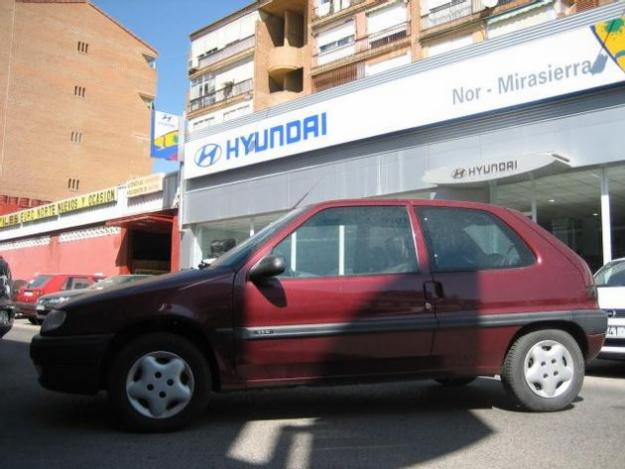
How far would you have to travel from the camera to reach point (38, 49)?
1962 inches

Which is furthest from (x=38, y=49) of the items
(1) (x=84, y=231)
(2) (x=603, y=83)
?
(2) (x=603, y=83)

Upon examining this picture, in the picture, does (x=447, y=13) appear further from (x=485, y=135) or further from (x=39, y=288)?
(x=39, y=288)

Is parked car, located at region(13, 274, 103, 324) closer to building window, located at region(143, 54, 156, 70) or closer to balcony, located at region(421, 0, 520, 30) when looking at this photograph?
balcony, located at region(421, 0, 520, 30)

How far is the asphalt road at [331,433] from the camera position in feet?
12.6

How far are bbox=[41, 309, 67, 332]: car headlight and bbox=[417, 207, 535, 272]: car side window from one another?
109 inches

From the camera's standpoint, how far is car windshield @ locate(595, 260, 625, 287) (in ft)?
25.9

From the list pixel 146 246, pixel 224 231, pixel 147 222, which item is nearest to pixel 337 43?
pixel 146 246

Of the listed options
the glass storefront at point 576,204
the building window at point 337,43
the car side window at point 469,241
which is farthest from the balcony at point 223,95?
the car side window at point 469,241

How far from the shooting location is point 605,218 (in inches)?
506

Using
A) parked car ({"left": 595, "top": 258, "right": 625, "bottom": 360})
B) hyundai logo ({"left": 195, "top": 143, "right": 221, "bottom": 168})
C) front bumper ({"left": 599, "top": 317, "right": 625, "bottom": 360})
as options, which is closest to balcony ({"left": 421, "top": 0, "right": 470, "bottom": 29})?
hyundai logo ({"left": 195, "top": 143, "right": 221, "bottom": 168})

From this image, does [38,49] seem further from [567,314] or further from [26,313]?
[567,314]

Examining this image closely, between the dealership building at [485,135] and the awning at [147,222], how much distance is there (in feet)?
16.6

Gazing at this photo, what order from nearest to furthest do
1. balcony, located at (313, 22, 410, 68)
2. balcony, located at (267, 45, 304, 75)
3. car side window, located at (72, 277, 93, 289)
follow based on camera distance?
car side window, located at (72, 277, 93, 289)
balcony, located at (313, 22, 410, 68)
balcony, located at (267, 45, 304, 75)

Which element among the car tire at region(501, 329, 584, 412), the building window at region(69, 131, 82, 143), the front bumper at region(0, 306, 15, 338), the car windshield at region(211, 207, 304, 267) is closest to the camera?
the car windshield at region(211, 207, 304, 267)
